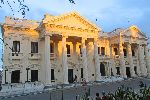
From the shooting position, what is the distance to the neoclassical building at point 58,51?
33156 mm

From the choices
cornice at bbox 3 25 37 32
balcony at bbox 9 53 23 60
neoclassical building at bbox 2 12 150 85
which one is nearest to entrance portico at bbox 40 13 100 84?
neoclassical building at bbox 2 12 150 85

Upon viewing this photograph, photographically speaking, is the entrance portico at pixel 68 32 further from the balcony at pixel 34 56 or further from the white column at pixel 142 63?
the white column at pixel 142 63

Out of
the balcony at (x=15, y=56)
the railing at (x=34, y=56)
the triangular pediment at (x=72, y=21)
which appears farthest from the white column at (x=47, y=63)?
the balcony at (x=15, y=56)

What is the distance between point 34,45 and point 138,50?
21.6 metres

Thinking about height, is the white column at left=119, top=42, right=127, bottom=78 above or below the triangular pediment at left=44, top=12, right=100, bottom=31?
below

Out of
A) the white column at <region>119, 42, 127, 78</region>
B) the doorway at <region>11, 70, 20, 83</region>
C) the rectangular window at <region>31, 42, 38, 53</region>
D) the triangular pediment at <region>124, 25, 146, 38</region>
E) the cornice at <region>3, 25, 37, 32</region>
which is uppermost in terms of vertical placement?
the triangular pediment at <region>124, 25, 146, 38</region>

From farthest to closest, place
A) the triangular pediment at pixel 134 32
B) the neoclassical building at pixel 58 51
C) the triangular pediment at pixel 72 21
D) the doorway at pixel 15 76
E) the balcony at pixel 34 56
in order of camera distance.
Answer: the triangular pediment at pixel 134 32, the balcony at pixel 34 56, the triangular pediment at pixel 72 21, the neoclassical building at pixel 58 51, the doorway at pixel 15 76

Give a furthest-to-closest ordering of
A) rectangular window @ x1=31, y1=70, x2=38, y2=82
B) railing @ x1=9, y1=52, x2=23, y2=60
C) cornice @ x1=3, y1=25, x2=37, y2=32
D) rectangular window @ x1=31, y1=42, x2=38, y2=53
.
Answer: rectangular window @ x1=31, y1=42, x2=38, y2=53
rectangular window @ x1=31, y1=70, x2=38, y2=82
railing @ x1=9, y1=52, x2=23, y2=60
cornice @ x1=3, y1=25, x2=37, y2=32

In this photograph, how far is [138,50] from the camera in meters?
47.2

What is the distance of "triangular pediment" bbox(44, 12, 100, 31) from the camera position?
1352 inches

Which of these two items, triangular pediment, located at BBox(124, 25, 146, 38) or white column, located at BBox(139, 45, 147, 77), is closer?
triangular pediment, located at BBox(124, 25, 146, 38)

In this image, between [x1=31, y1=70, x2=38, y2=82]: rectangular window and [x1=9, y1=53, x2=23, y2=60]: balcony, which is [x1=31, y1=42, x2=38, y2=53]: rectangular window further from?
[x1=31, y1=70, x2=38, y2=82]: rectangular window

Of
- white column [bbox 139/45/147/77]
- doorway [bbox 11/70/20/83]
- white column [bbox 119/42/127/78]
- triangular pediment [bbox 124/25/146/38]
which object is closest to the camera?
doorway [bbox 11/70/20/83]

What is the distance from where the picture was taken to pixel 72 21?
37.1 meters
